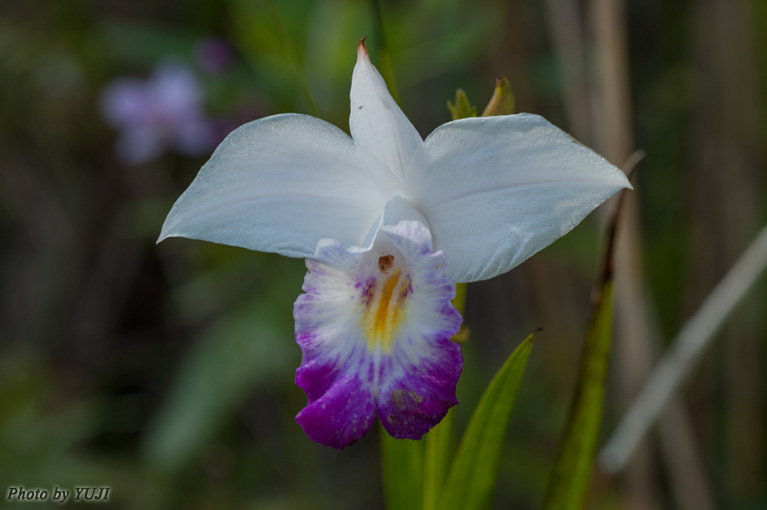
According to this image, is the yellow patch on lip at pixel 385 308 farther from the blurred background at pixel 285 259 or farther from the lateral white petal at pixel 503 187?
the blurred background at pixel 285 259

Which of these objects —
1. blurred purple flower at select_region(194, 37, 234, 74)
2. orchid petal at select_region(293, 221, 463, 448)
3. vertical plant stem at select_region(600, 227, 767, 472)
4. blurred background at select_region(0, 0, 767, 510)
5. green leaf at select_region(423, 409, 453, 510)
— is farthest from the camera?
blurred purple flower at select_region(194, 37, 234, 74)

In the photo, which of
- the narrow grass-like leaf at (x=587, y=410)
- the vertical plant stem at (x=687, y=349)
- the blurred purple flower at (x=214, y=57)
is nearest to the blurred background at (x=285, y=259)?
the blurred purple flower at (x=214, y=57)

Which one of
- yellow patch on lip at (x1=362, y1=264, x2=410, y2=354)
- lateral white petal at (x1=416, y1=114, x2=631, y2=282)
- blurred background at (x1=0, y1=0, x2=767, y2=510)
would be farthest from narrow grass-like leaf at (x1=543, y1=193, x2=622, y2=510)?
blurred background at (x1=0, y1=0, x2=767, y2=510)

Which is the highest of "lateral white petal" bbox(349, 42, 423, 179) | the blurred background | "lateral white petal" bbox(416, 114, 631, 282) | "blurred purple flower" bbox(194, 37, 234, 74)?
"lateral white petal" bbox(349, 42, 423, 179)

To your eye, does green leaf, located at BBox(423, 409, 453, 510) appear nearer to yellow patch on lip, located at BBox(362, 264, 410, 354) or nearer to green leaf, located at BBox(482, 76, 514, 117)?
yellow patch on lip, located at BBox(362, 264, 410, 354)

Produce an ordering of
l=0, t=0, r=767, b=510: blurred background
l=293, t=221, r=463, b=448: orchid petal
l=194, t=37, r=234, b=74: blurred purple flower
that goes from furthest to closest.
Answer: l=194, t=37, r=234, b=74: blurred purple flower < l=0, t=0, r=767, b=510: blurred background < l=293, t=221, r=463, b=448: orchid petal

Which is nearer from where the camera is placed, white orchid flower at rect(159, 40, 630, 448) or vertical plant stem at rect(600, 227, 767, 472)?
white orchid flower at rect(159, 40, 630, 448)

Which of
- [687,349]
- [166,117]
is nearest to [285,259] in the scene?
[166,117]

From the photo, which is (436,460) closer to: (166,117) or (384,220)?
(384,220)
